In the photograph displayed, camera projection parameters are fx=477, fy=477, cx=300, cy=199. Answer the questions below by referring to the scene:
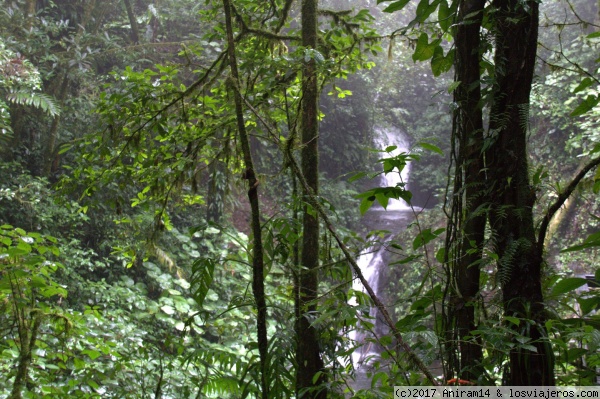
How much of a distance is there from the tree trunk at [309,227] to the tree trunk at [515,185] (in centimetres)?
62

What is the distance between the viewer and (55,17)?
7.39 metres

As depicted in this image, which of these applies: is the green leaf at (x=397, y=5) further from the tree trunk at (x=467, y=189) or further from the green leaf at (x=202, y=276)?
the green leaf at (x=202, y=276)

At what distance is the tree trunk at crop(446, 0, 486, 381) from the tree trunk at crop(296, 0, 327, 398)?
1.64 feet

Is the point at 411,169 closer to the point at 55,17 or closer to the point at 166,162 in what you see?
the point at 55,17

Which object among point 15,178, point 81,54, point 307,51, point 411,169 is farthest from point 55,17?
point 411,169

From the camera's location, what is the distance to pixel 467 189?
1177 mm

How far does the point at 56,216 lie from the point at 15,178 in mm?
647

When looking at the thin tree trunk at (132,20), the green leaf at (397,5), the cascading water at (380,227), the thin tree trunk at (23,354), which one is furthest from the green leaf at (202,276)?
the thin tree trunk at (132,20)

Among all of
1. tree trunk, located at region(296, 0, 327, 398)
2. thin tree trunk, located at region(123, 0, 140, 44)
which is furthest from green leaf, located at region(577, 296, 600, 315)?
thin tree trunk, located at region(123, 0, 140, 44)

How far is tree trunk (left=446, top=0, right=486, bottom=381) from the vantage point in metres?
1.11

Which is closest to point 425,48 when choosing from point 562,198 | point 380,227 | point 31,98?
point 562,198

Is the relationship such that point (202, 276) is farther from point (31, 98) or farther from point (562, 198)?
point (31, 98)

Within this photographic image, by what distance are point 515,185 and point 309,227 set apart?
0.82 meters

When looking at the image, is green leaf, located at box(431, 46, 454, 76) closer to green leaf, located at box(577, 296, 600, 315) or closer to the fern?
green leaf, located at box(577, 296, 600, 315)
